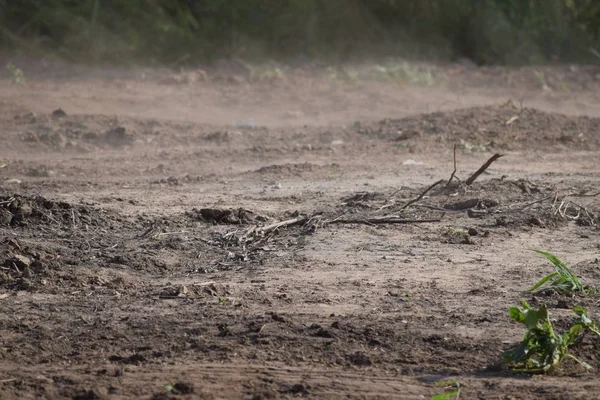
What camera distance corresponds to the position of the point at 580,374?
13.3ft

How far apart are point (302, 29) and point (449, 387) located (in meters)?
11.7

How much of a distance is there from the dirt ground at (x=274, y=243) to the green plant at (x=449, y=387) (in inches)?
1.6

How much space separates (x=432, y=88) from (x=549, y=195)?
6.85 m

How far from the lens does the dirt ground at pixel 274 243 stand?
161 inches

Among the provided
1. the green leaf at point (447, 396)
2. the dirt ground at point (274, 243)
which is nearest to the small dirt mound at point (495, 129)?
the dirt ground at point (274, 243)

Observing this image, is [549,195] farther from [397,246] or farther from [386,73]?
[386,73]

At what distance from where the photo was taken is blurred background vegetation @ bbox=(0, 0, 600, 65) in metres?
13.6

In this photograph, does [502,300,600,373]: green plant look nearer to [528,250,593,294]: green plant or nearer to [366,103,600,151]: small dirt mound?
[528,250,593,294]: green plant

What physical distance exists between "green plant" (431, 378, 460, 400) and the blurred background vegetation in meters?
10.6

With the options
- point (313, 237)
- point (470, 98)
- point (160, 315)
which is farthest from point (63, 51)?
point (160, 315)

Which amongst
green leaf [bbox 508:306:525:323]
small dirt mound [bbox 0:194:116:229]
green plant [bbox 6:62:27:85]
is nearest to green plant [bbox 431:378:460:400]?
green leaf [bbox 508:306:525:323]

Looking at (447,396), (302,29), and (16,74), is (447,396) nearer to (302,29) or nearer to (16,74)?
(16,74)

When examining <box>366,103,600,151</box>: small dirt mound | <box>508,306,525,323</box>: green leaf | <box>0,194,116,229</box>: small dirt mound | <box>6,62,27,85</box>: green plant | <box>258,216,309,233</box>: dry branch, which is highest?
<box>6,62,27,85</box>: green plant

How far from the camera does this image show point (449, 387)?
12.8 feet
